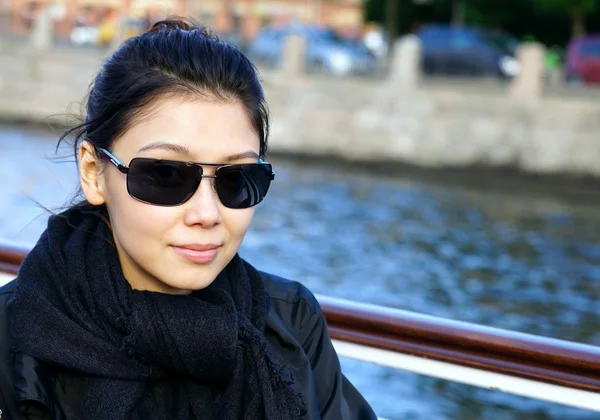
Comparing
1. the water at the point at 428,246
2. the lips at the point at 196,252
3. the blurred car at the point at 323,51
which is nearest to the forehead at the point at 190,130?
the lips at the point at 196,252

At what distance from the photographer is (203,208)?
162cm

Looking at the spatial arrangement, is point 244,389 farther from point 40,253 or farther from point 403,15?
point 403,15

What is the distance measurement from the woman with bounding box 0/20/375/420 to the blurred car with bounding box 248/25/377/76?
19189 mm

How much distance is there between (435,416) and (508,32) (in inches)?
942

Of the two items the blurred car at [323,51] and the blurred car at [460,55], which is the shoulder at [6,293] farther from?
the blurred car at [323,51]

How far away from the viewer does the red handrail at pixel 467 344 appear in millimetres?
1823

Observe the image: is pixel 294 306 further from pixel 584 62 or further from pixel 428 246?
pixel 584 62

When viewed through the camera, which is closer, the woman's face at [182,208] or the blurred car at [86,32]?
the woman's face at [182,208]

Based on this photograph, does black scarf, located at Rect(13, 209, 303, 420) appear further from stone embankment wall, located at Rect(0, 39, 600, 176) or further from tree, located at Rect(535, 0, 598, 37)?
tree, located at Rect(535, 0, 598, 37)

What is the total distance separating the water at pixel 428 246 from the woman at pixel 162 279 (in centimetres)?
327

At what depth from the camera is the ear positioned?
1.73 metres

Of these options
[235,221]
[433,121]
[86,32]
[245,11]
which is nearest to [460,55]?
[433,121]

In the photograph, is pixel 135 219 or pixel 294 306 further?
pixel 294 306

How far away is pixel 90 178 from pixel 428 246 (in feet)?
35.9
